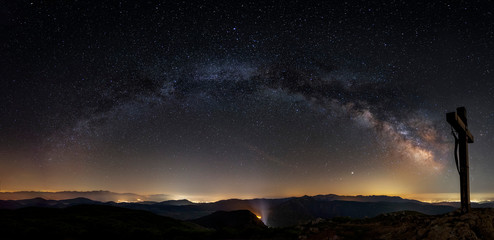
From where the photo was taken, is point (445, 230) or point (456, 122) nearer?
point (445, 230)

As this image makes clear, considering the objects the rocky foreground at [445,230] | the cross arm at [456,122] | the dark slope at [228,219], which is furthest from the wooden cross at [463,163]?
the dark slope at [228,219]

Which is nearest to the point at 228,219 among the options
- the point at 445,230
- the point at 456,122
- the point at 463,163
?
the point at 463,163

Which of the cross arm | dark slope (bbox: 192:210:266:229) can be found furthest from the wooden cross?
dark slope (bbox: 192:210:266:229)

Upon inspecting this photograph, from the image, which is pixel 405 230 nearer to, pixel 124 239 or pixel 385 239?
pixel 385 239

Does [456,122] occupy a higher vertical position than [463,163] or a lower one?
higher

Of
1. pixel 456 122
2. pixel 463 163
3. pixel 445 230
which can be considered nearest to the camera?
pixel 445 230

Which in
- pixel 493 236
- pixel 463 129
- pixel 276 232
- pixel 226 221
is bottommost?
pixel 226 221

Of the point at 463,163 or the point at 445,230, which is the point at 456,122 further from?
the point at 445,230

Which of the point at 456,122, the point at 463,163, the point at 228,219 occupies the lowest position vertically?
the point at 228,219

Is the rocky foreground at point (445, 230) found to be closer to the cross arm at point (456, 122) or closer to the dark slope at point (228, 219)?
the cross arm at point (456, 122)

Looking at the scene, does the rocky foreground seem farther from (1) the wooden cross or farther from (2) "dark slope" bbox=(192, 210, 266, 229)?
(2) "dark slope" bbox=(192, 210, 266, 229)

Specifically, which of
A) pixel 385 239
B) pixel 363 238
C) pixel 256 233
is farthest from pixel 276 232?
pixel 385 239

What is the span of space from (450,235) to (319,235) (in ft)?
19.8

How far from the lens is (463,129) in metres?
12.2
